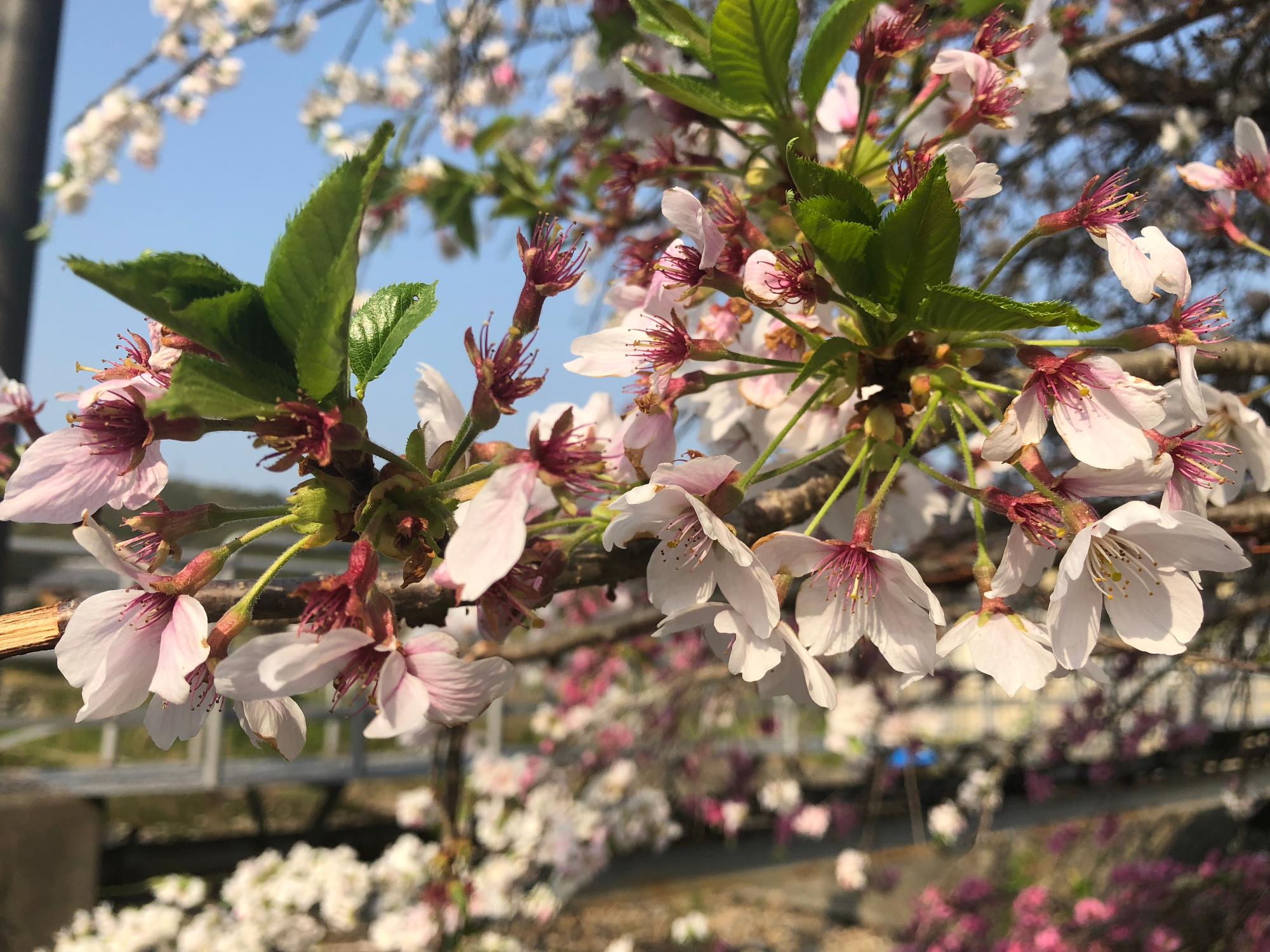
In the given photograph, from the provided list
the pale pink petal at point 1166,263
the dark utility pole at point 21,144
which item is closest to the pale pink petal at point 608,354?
the pale pink petal at point 1166,263

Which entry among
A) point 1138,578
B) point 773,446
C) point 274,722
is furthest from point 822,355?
point 274,722

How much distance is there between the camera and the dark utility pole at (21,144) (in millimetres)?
1648

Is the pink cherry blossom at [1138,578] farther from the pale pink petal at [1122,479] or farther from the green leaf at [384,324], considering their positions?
the green leaf at [384,324]

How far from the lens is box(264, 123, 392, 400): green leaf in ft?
1.56

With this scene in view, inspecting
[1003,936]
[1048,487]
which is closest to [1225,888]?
[1003,936]

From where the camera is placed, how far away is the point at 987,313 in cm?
59

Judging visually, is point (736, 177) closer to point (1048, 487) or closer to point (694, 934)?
point (1048, 487)

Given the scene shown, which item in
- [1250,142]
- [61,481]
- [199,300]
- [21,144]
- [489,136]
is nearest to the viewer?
[199,300]

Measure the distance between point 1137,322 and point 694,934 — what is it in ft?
Answer: 10.2

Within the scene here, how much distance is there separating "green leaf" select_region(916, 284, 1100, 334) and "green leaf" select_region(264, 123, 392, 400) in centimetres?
39

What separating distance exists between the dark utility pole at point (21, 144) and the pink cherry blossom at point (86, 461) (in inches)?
52.5

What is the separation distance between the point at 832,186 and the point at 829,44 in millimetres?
369

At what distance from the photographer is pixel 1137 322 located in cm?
255

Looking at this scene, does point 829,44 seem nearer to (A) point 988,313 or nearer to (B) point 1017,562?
(A) point 988,313
